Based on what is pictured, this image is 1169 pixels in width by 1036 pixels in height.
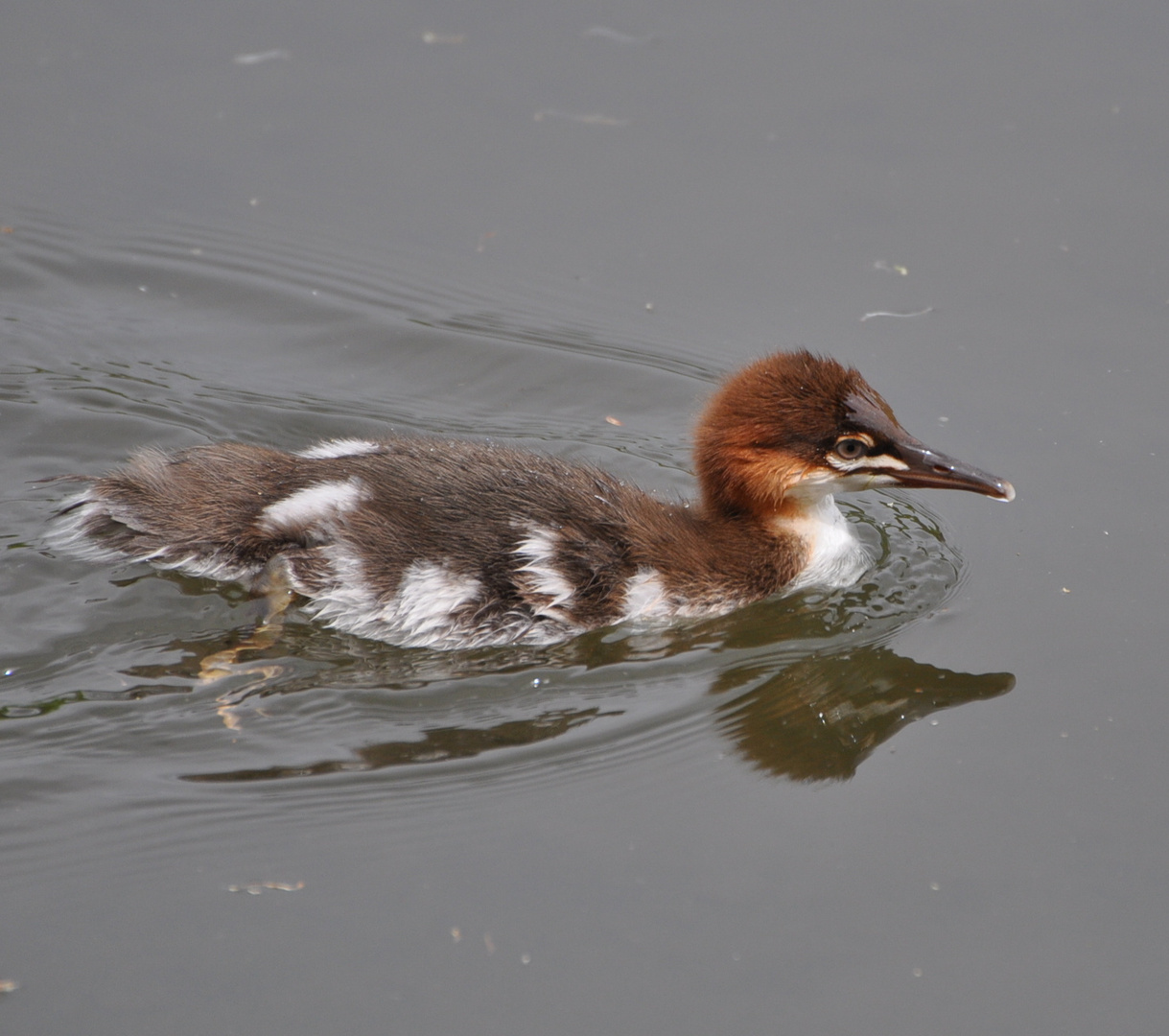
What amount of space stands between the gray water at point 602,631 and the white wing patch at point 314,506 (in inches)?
14.1

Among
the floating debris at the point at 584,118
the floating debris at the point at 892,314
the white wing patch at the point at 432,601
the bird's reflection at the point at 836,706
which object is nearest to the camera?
the bird's reflection at the point at 836,706

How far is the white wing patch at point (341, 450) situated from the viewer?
5.26m

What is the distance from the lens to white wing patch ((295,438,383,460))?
526 cm

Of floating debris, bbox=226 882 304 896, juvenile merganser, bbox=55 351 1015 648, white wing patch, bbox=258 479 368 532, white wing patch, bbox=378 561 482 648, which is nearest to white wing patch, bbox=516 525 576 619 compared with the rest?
juvenile merganser, bbox=55 351 1015 648

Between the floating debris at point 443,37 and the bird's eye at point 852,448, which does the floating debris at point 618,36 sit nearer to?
the floating debris at point 443,37

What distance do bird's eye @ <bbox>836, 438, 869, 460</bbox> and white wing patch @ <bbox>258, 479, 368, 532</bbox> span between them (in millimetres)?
1529

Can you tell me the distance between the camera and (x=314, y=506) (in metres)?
4.91

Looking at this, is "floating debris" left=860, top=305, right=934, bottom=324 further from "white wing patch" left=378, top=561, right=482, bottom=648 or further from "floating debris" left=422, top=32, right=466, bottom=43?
"floating debris" left=422, top=32, right=466, bottom=43

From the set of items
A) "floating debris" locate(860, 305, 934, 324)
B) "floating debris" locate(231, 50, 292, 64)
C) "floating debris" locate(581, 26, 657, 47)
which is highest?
"floating debris" locate(581, 26, 657, 47)

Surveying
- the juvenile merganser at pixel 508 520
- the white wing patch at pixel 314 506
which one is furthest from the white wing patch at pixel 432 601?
the white wing patch at pixel 314 506

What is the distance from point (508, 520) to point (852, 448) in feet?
3.72

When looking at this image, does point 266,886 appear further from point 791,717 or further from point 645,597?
point 791,717

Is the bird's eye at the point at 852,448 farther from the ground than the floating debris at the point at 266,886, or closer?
farther from the ground

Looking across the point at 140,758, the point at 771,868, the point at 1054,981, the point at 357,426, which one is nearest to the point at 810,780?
the point at 771,868
